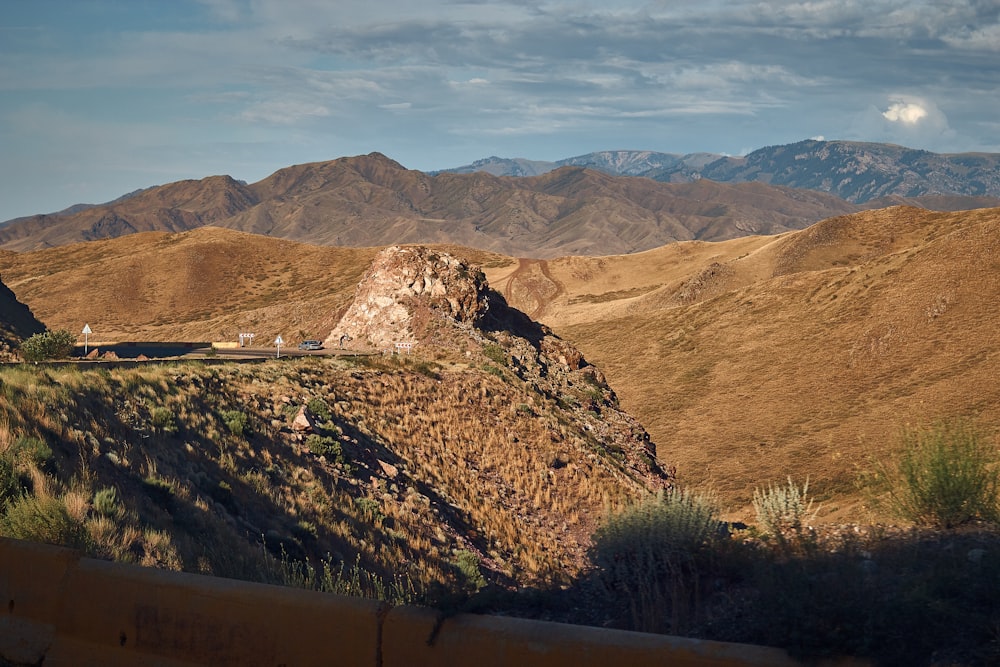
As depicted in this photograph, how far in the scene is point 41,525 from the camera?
8242mm

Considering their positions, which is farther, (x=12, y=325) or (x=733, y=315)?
(x=733, y=315)

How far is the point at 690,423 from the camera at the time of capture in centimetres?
4772

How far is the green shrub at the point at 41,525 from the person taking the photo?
26.6 feet

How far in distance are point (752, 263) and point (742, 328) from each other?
32.7 meters

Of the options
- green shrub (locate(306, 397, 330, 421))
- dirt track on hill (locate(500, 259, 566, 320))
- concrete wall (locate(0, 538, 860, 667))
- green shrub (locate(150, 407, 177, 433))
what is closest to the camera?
concrete wall (locate(0, 538, 860, 667))

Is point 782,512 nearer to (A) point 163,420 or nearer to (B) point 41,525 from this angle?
(B) point 41,525

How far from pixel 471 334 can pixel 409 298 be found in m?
4.75

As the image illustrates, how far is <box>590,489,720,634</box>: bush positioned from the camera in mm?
7992

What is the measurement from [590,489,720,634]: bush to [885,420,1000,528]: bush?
8.30 feet

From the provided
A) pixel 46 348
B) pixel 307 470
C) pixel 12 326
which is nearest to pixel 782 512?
pixel 307 470

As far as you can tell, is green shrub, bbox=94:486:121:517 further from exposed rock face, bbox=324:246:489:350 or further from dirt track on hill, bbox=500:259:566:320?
dirt track on hill, bbox=500:259:566:320

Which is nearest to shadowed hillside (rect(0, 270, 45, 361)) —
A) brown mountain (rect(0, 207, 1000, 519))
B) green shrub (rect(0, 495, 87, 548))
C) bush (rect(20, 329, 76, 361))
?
bush (rect(20, 329, 76, 361))

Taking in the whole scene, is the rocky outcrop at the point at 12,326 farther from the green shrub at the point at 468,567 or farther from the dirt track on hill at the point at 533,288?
the dirt track on hill at the point at 533,288

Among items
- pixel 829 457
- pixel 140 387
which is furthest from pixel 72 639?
pixel 829 457
